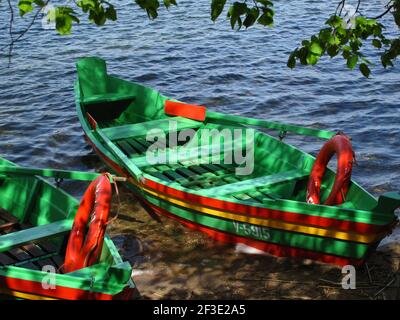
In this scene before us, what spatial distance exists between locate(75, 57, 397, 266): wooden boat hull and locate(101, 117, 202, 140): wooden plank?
47.8 inches

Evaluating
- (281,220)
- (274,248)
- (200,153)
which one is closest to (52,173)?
(200,153)

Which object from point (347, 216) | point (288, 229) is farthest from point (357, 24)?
point (288, 229)

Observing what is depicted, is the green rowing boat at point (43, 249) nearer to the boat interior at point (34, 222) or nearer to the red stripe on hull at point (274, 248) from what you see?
the boat interior at point (34, 222)

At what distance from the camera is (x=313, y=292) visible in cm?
912

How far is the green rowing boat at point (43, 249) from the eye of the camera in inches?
277

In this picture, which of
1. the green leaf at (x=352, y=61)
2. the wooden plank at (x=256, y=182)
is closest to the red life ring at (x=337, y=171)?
the wooden plank at (x=256, y=182)

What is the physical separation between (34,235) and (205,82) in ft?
40.5

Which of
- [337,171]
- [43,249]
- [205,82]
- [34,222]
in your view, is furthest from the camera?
[205,82]

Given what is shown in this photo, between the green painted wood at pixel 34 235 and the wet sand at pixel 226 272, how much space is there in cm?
176

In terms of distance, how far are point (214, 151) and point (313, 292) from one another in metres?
3.88

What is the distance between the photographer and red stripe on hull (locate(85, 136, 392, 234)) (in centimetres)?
861

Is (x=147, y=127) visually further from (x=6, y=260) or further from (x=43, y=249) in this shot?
(x=6, y=260)

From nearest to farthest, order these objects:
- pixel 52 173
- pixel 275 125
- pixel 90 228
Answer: pixel 90 228 → pixel 52 173 → pixel 275 125

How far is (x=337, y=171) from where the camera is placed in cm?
956
